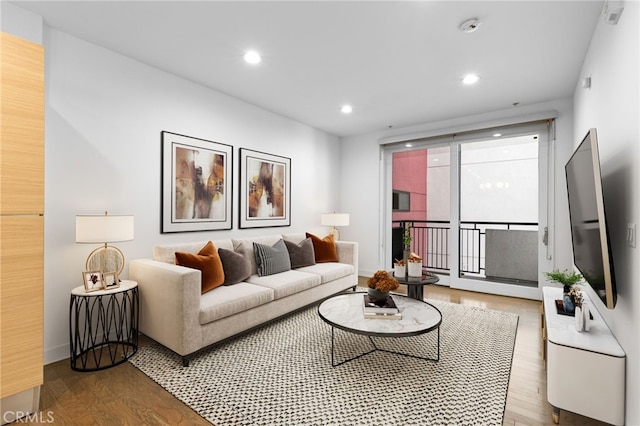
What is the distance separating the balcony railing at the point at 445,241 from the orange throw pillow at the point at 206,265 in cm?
354

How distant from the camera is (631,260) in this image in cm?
165

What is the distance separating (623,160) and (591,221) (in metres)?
0.38

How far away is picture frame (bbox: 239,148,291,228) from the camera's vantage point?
4.12m

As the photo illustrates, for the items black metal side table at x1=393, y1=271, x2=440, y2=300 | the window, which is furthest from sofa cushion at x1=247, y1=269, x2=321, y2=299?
the window

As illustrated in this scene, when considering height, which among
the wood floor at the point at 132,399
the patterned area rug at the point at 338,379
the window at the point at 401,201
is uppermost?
the window at the point at 401,201

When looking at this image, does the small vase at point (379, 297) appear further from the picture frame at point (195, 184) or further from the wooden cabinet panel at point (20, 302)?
the wooden cabinet panel at point (20, 302)

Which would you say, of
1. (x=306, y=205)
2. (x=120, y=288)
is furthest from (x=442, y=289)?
(x=120, y=288)

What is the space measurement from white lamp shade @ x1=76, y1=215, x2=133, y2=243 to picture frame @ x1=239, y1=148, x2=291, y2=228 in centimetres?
168

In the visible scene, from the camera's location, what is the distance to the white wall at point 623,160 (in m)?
1.58

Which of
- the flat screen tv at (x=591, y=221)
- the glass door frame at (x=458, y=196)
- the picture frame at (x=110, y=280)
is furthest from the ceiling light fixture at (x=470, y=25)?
the picture frame at (x=110, y=280)

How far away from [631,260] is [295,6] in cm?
259

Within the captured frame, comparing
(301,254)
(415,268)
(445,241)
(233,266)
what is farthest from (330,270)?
(445,241)

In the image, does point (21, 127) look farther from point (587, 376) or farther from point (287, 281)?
point (587, 376)

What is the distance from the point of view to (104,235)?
2395 mm
